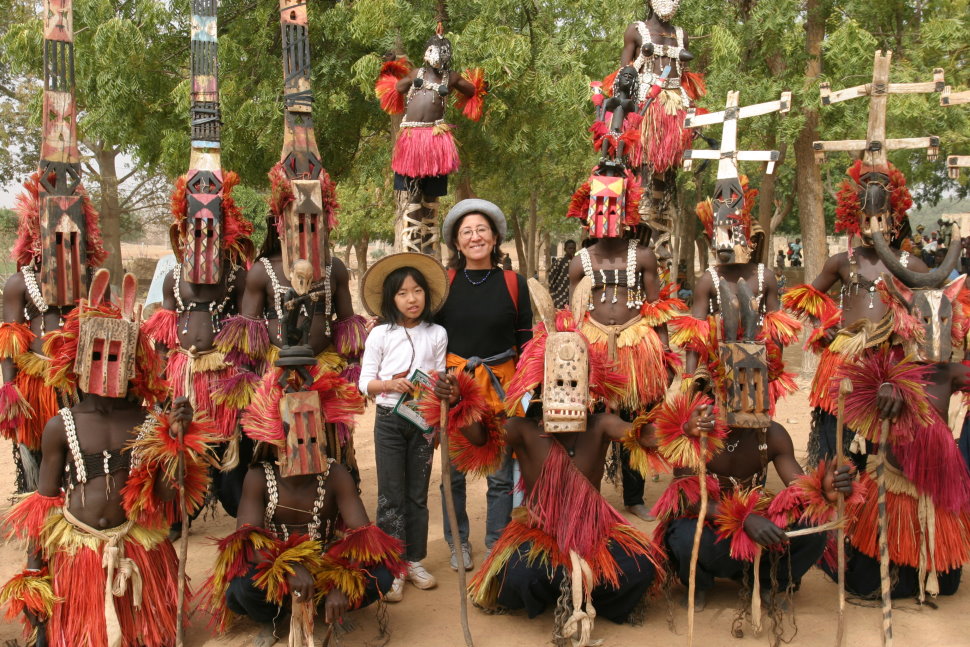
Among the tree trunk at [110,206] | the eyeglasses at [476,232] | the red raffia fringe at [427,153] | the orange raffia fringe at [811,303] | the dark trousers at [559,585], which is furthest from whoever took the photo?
the tree trunk at [110,206]

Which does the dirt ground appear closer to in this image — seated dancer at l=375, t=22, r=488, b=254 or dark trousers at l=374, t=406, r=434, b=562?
dark trousers at l=374, t=406, r=434, b=562

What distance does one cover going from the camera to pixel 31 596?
11.9 ft

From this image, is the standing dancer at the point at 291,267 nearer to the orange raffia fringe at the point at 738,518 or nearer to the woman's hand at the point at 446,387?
the woman's hand at the point at 446,387

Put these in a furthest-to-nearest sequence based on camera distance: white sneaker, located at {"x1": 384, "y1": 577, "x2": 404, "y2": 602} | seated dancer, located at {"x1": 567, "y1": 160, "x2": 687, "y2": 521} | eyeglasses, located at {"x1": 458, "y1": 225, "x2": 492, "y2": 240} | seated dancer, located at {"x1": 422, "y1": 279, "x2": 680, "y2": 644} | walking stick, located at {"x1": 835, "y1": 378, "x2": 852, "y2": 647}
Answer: seated dancer, located at {"x1": 567, "y1": 160, "x2": 687, "y2": 521} → eyeglasses, located at {"x1": 458, "y1": 225, "x2": 492, "y2": 240} → white sneaker, located at {"x1": 384, "y1": 577, "x2": 404, "y2": 602} → seated dancer, located at {"x1": 422, "y1": 279, "x2": 680, "y2": 644} → walking stick, located at {"x1": 835, "y1": 378, "x2": 852, "y2": 647}

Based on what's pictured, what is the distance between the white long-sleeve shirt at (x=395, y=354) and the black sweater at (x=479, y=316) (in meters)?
0.25

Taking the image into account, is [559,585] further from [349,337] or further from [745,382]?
[349,337]

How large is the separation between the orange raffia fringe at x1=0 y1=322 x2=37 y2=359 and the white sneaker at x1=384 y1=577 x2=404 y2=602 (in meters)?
2.54

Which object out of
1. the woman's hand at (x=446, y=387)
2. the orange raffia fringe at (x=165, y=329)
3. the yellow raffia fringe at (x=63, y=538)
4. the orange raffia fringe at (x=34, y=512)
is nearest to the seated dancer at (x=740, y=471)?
the woman's hand at (x=446, y=387)

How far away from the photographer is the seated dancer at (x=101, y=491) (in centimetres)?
359

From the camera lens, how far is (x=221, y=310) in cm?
509

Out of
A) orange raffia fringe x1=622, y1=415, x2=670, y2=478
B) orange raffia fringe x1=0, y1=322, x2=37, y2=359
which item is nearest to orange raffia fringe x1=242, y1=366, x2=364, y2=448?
orange raffia fringe x1=622, y1=415, x2=670, y2=478

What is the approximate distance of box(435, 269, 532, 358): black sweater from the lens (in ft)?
15.1

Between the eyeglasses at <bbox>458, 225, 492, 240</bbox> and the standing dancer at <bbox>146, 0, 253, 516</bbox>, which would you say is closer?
the eyeglasses at <bbox>458, 225, 492, 240</bbox>

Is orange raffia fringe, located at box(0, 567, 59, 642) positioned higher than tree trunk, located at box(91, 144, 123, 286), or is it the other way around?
tree trunk, located at box(91, 144, 123, 286)
